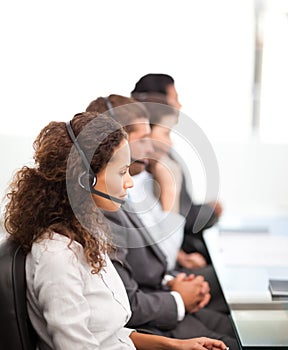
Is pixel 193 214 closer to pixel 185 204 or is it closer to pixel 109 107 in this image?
pixel 185 204

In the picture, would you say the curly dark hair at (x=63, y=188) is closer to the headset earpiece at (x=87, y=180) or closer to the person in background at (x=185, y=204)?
the headset earpiece at (x=87, y=180)

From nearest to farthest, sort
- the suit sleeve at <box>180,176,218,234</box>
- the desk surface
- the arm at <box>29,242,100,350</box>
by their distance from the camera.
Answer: the arm at <box>29,242,100,350</box>, the desk surface, the suit sleeve at <box>180,176,218,234</box>

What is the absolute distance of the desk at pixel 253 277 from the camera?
4.70 ft

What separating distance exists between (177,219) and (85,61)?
54 cm

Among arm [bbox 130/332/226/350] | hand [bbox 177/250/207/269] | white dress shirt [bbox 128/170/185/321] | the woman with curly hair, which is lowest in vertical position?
hand [bbox 177/250/207/269]

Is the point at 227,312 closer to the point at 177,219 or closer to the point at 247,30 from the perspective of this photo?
the point at 177,219

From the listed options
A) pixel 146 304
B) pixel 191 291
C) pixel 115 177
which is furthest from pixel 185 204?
pixel 115 177

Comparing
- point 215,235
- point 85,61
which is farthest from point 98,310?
point 215,235

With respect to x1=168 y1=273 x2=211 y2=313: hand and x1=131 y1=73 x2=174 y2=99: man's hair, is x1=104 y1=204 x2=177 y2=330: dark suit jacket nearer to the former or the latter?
x1=168 y1=273 x2=211 y2=313: hand

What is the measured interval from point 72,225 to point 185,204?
3.21 ft

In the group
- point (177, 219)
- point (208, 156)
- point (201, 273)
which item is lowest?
point (201, 273)

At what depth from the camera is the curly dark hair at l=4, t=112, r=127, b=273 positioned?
46.2 inches

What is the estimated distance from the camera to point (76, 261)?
115 centimetres

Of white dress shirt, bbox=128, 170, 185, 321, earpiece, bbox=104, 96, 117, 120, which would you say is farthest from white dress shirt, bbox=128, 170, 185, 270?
earpiece, bbox=104, 96, 117, 120
